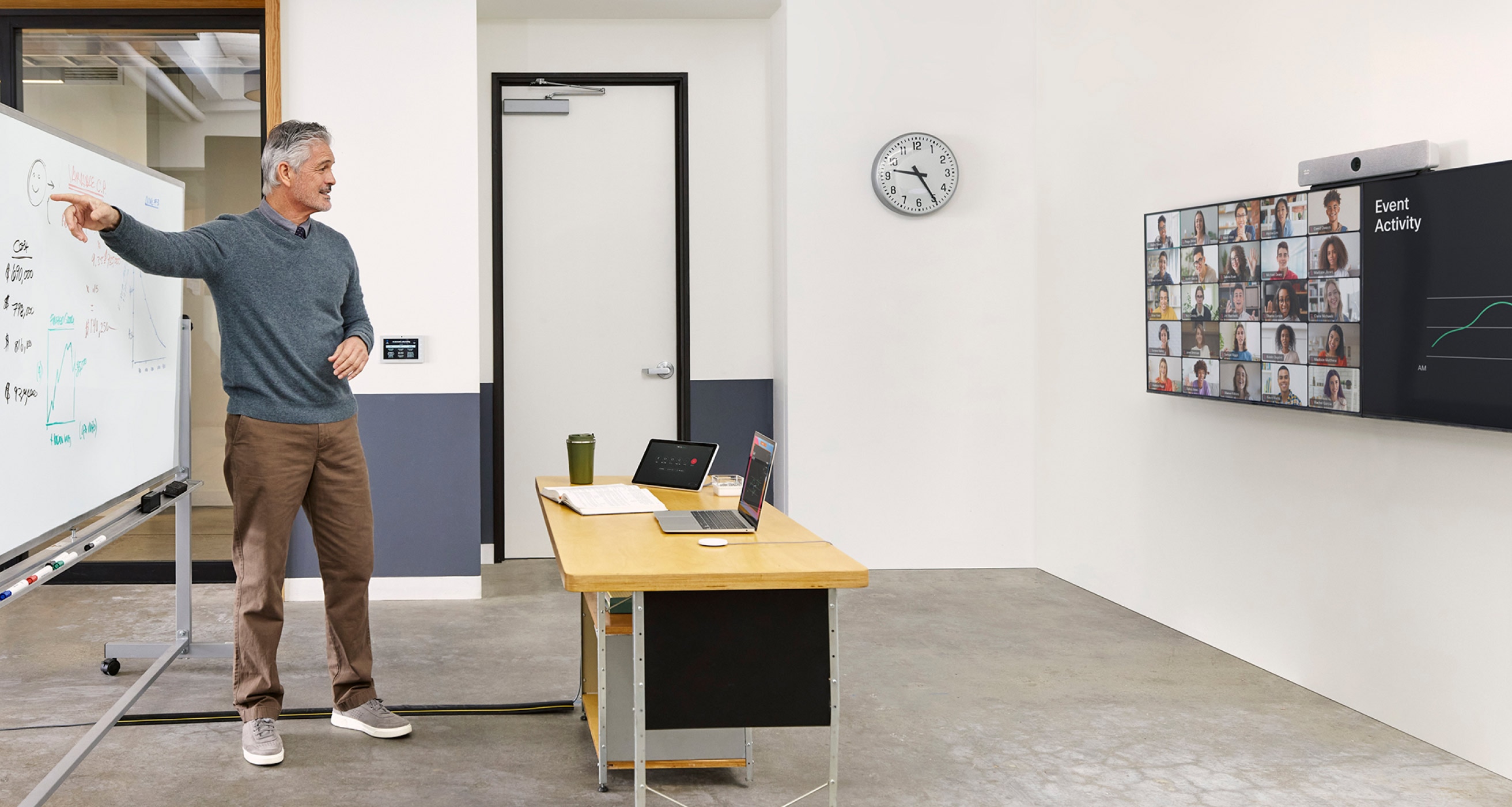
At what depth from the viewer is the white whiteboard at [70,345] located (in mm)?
2025

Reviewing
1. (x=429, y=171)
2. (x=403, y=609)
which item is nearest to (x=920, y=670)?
(x=403, y=609)

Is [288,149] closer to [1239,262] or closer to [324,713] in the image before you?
[324,713]

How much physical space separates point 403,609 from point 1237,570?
3294 mm

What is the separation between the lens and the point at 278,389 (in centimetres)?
278

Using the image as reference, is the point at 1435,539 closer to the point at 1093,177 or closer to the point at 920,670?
the point at 920,670

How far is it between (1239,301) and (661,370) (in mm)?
2831

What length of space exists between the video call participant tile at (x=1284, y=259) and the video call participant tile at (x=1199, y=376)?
0.41m

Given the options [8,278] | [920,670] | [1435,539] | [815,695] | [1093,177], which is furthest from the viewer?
[1093,177]

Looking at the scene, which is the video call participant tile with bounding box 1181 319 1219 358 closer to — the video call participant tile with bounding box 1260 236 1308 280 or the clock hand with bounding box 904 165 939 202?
the video call participant tile with bounding box 1260 236 1308 280

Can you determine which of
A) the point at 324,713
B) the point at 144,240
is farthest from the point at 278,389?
the point at 324,713

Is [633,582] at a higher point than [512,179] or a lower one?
lower

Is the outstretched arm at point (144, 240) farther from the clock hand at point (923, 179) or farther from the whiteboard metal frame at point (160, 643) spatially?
the clock hand at point (923, 179)

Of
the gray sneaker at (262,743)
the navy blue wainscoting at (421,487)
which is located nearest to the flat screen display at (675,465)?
the gray sneaker at (262,743)

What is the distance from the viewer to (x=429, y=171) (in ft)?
15.1
